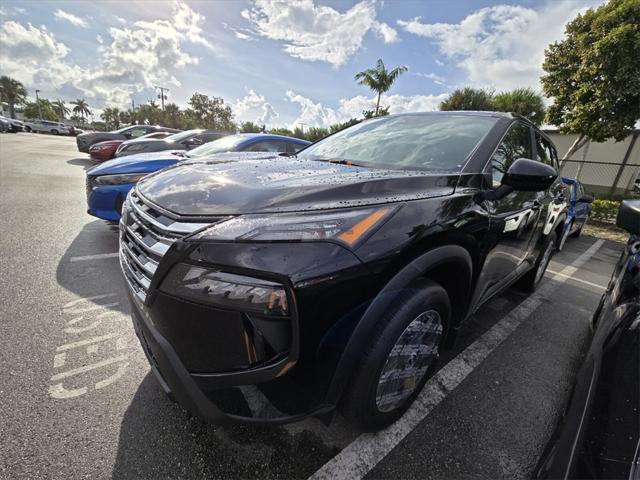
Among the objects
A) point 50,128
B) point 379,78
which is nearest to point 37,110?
point 50,128

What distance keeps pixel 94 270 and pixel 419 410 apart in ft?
10.8

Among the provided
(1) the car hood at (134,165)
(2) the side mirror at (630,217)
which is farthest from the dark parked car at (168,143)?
(2) the side mirror at (630,217)

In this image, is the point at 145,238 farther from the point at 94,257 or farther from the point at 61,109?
the point at 61,109

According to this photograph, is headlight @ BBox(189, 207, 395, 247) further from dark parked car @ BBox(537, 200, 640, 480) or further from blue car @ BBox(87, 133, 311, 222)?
blue car @ BBox(87, 133, 311, 222)

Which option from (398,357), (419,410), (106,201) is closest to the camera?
(398,357)

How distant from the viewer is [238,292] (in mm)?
1061

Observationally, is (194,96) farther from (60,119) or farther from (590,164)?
(60,119)

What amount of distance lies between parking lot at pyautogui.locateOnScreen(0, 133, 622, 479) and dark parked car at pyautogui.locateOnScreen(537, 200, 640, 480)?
2.25 feet

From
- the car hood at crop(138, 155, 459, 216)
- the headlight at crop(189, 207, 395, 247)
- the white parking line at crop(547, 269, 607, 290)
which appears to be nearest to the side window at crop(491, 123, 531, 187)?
the car hood at crop(138, 155, 459, 216)

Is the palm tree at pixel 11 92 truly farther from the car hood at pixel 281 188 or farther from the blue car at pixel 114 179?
Result: the car hood at pixel 281 188

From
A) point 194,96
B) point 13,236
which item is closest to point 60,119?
point 194,96

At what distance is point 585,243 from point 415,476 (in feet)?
26.0

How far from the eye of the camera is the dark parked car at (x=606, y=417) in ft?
2.69

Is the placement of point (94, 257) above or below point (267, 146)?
below
